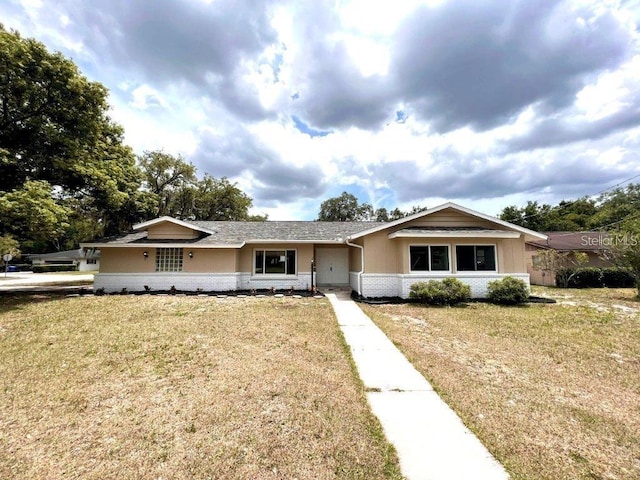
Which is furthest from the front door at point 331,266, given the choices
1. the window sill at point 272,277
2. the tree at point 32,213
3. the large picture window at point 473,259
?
the tree at point 32,213

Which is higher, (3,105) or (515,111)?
(515,111)

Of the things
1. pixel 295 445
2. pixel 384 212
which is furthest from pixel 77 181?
pixel 384 212

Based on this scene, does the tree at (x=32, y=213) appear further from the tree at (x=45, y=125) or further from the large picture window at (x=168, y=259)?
the large picture window at (x=168, y=259)

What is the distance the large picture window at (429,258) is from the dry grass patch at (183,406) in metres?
6.70

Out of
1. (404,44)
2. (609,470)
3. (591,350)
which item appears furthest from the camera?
(404,44)

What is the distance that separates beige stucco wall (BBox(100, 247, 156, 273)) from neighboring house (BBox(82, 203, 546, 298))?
0.05m

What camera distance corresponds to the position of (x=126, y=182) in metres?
17.5

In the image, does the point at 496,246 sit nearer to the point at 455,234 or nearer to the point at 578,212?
the point at 455,234

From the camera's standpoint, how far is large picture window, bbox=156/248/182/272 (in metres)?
15.0

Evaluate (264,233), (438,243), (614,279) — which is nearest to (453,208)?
(438,243)

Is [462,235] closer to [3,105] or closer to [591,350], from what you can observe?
[591,350]

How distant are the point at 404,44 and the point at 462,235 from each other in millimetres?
7779

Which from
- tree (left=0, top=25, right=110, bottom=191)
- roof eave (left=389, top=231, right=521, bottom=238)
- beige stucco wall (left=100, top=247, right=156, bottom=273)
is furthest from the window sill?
tree (left=0, top=25, right=110, bottom=191)

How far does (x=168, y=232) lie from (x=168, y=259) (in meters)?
1.42
